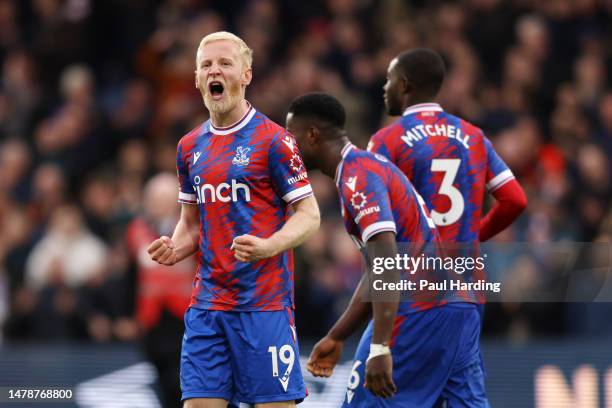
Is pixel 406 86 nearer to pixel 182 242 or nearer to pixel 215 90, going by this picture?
pixel 215 90

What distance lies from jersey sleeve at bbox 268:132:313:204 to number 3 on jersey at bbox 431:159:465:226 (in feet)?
Answer: 3.16

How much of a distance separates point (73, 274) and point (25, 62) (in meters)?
4.06

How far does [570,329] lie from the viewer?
35.2ft

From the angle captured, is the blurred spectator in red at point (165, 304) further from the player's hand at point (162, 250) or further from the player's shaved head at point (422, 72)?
the player's hand at point (162, 250)

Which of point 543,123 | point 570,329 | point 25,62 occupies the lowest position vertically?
point 570,329

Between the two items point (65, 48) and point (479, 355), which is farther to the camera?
point (65, 48)

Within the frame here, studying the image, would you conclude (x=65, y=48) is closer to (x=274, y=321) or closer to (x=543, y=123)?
(x=543, y=123)

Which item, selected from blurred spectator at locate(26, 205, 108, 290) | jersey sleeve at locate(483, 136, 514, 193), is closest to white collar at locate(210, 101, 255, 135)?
jersey sleeve at locate(483, 136, 514, 193)

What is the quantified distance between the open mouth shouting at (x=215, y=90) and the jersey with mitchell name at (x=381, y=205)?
27.2 inches

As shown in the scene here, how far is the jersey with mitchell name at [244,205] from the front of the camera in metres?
5.98

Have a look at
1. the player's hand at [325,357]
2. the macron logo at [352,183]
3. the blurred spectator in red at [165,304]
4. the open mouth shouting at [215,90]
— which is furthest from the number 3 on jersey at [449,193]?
the blurred spectator in red at [165,304]

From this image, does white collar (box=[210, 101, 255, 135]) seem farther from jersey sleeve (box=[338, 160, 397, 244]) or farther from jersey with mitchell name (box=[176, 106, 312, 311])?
jersey sleeve (box=[338, 160, 397, 244])

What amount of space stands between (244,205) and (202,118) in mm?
7437

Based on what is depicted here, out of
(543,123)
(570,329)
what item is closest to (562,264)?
(570,329)
